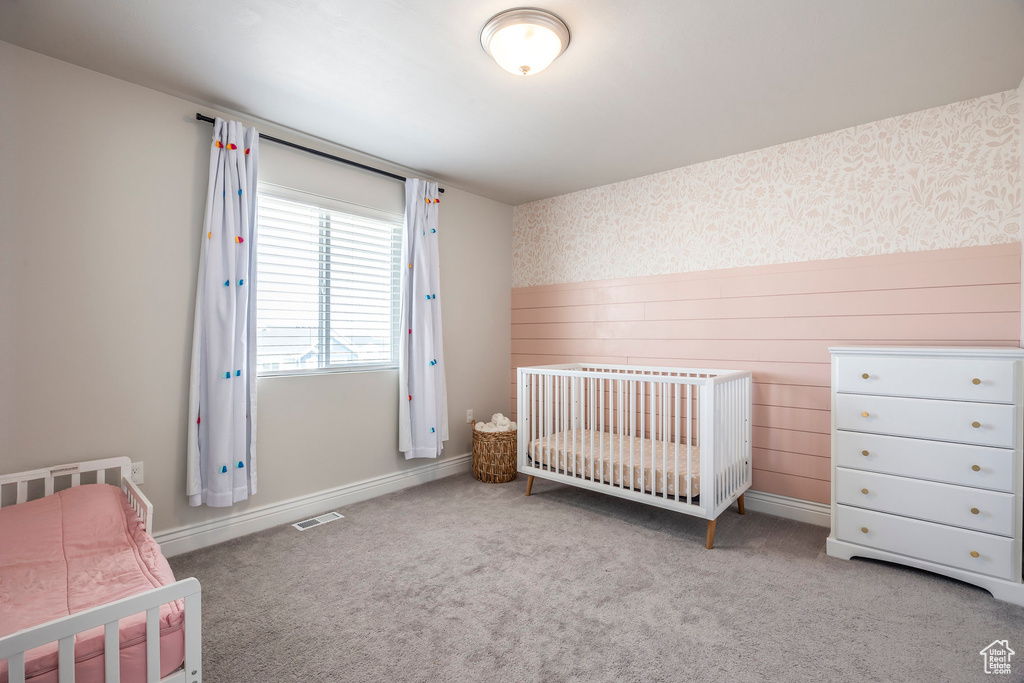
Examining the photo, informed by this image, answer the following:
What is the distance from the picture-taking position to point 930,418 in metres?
2.06

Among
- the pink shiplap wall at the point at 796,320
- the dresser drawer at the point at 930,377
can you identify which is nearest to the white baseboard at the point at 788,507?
the pink shiplap wall at the point at 796,320

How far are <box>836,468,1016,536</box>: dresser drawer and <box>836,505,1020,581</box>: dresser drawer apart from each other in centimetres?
3

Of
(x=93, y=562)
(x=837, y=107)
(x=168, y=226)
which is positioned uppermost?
(x=837, y=107)

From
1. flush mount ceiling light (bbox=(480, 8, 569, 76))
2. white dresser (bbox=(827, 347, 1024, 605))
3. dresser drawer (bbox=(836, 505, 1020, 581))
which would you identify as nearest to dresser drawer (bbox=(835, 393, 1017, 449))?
white dresser (bbox=(827, 347, 1024, 605))

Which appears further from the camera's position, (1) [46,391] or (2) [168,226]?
(2) [168,226]

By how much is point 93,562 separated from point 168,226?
5.21ft

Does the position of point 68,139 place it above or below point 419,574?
above

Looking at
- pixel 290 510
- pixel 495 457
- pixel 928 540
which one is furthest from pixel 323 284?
Answer: pixel 928 540

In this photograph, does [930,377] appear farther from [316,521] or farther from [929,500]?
[316,521]

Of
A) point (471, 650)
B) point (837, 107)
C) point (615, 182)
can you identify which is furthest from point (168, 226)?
point (837, 107)

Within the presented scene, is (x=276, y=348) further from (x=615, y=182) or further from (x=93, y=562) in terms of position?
(x=615, y=182)

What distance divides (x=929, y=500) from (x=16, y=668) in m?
3.03

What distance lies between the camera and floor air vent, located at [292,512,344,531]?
268 centimetres

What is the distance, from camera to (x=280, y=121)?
2.61 meters
